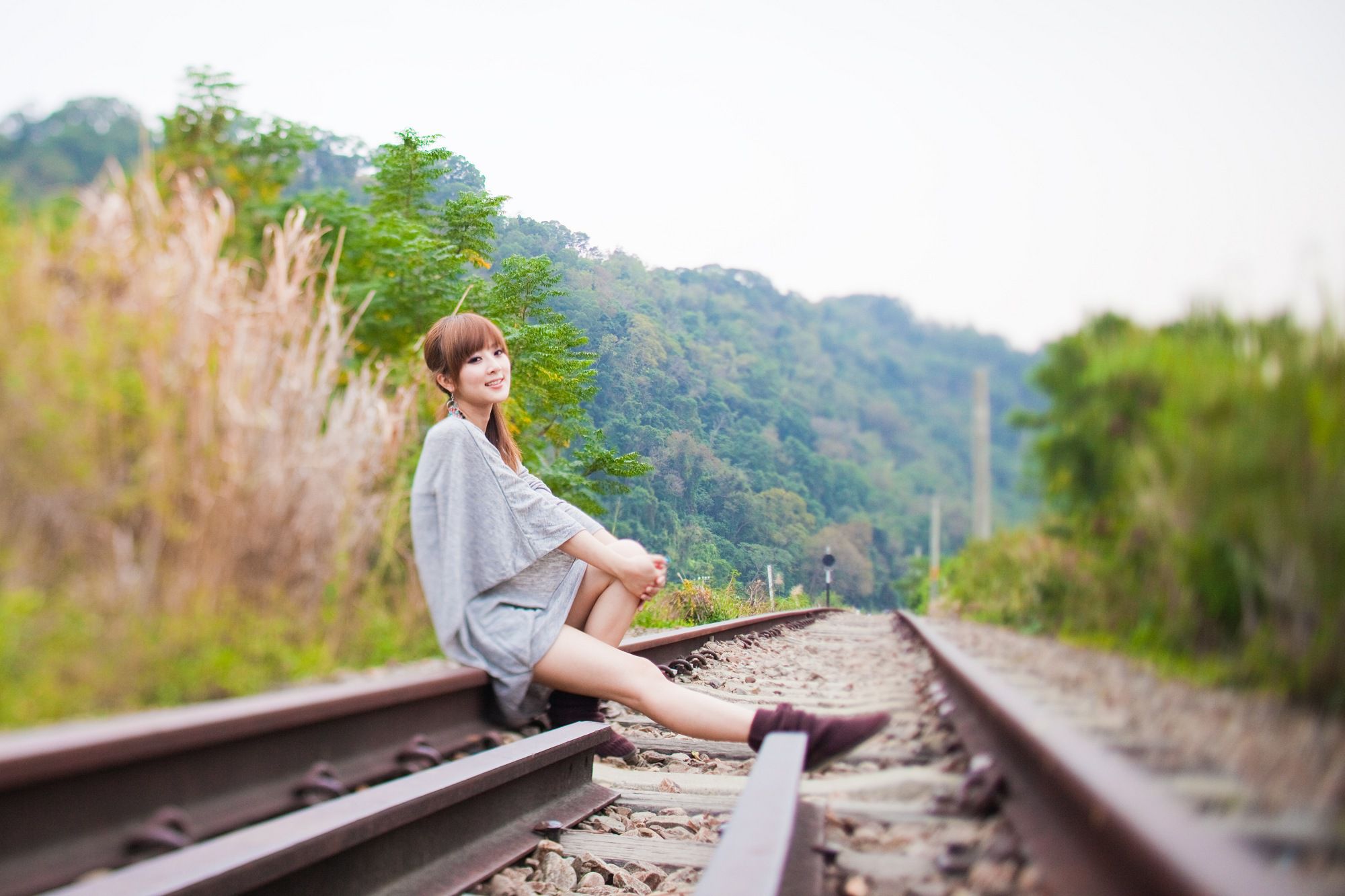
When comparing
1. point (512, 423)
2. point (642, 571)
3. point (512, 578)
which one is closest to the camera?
point (642, 571)

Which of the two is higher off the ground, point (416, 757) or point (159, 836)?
point (159, 836)

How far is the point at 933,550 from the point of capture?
1.39 meters

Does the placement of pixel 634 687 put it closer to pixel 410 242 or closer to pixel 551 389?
pixel 551 389

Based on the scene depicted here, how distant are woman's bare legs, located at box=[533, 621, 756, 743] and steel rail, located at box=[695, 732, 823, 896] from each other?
0.64 meters

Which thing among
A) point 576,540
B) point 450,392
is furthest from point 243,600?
point 450,392

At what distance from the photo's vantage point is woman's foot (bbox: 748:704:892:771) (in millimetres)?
1782

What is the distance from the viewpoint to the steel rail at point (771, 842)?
4.19ft

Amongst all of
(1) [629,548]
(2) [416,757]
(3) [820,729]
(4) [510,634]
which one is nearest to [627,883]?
Answer: (3) [820,729]

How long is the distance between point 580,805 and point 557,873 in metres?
0.45

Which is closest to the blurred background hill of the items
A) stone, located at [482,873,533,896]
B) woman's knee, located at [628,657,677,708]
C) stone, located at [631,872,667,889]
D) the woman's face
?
the woman's face

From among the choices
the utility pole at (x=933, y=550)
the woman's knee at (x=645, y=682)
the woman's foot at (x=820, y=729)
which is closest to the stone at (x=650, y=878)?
the woman's foot at (x=820, y=729)

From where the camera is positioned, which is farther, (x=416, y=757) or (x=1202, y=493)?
(x=416, y=757)

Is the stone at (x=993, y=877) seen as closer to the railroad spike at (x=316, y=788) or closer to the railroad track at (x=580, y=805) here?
the railroad track at (x=580, y=805)

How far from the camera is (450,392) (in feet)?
10.4
